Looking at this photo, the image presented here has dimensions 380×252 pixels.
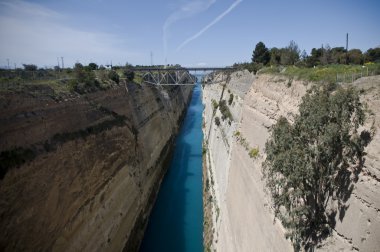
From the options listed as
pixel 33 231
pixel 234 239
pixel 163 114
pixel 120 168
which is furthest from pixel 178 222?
pixel 163 114

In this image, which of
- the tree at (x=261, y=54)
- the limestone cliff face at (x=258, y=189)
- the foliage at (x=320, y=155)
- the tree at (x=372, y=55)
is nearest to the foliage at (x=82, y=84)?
the limestone cliff face at (x=258, y=189)

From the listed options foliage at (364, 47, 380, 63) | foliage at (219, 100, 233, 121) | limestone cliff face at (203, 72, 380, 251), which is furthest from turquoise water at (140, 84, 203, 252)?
foliage at (364, 47, 380, 63)

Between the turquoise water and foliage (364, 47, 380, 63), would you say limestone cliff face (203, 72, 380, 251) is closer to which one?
the turquoise water

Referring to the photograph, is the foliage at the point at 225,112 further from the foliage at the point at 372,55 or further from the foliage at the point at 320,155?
the foliage at the point at 320,155

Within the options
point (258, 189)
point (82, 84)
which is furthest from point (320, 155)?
point (82, 84)

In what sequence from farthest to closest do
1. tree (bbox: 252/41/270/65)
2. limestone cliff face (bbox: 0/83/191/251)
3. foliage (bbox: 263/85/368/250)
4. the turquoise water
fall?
tree (bbox: 252/41/270/65) < the turquoise water < limestone cliff face (bbox: 0/83/191/251) < foliage (bbox: 263/85/368/250)

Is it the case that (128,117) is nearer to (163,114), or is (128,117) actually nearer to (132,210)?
(132,210)
